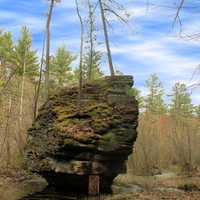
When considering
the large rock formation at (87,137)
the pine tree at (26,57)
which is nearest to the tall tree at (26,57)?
the pine tree at (26,57)

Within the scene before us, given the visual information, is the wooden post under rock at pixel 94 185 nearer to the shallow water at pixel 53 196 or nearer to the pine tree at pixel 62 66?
the shallow water at pixel 53 196

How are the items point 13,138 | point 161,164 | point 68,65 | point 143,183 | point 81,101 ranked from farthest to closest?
point 68,65
point 161,164
point 13,138
point 143,183
point 81,101

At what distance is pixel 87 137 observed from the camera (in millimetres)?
19250

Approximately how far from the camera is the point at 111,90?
20.6m

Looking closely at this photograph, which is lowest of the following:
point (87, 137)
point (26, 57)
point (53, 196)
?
point (53, 196)

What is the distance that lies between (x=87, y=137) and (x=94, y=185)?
6.01 ft

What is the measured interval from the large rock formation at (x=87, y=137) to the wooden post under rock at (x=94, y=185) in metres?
0.06

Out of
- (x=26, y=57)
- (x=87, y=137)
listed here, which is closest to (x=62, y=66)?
(x=26, y=57)

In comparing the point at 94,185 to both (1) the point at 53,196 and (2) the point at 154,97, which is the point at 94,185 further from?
(2) the point at 154,97

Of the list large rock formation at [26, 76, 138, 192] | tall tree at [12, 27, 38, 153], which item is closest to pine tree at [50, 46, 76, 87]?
tall tree at [12, 27, 38, 153]

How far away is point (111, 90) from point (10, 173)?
25.8 ft

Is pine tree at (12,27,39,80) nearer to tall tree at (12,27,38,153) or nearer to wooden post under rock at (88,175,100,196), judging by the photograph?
tall tree at (12,27,38,153)

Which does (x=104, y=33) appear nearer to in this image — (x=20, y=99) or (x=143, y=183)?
(x=20, y=99)

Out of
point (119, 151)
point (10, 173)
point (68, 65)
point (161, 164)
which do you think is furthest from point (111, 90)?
point (68, 65)
